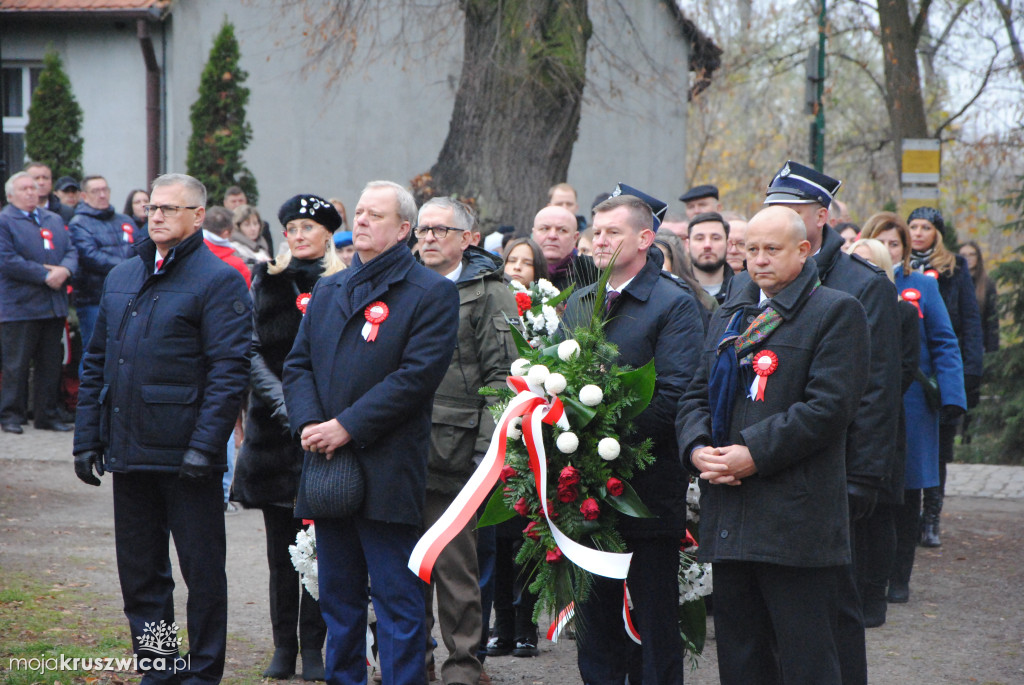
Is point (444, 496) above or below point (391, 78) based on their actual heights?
below

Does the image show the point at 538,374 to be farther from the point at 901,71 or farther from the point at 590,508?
the point at 901,71

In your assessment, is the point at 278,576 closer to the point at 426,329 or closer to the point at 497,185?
the point at 426,329

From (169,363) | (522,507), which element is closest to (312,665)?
(522,507)

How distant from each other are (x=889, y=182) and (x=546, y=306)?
111 ft

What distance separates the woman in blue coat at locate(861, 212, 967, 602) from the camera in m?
7.19

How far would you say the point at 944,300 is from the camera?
8.91 m

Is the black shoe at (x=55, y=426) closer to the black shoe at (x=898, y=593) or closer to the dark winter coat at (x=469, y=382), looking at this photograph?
the dark winter coat at (x=469, y=382)

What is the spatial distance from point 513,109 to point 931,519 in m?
5.77

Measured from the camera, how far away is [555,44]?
38.1ft

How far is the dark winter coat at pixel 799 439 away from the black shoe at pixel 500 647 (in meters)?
2.18

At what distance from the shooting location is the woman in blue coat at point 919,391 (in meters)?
7.19

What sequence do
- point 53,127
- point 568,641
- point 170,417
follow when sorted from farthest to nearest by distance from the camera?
point 53,127, point 568,641, point 170,417

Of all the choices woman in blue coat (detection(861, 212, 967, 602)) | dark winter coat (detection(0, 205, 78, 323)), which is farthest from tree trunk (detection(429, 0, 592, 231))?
woman in blue coat (detection(861, 212, 967, 602))

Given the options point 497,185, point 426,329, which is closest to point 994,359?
point 497,185
